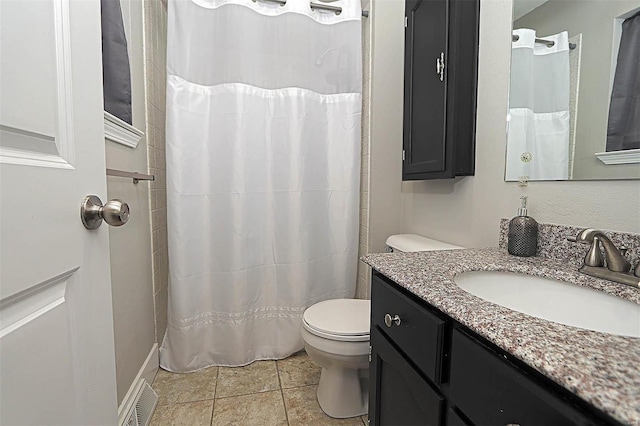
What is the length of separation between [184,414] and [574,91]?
190cm

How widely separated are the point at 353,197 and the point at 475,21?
1.02 m

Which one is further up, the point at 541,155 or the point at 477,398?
the point at 541,155

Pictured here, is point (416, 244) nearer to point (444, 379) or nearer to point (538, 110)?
point (538, 110)

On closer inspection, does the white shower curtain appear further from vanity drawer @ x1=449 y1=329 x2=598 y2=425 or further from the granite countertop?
A: vanity drawer @ x1=449 y1=329 x2=598 y2=425

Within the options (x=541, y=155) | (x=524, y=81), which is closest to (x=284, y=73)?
(x=524, y=81)

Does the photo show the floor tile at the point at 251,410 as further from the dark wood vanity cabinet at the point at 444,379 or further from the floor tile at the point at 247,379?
the dark wood vanity cabinet at the point at 444,379

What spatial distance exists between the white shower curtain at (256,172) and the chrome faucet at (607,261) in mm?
1218

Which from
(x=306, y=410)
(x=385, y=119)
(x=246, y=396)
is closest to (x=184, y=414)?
(x=246, y=396)

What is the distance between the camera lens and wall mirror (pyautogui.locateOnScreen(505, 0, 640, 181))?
0.80m

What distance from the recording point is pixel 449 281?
75 cm

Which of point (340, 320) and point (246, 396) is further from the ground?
point (340, 320)

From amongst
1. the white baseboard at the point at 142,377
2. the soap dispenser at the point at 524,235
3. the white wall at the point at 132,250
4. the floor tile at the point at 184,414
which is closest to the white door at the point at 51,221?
the white wall at the point at 132,250

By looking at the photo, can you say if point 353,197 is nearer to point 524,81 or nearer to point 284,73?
point 284,73

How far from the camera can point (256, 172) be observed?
1.76m
